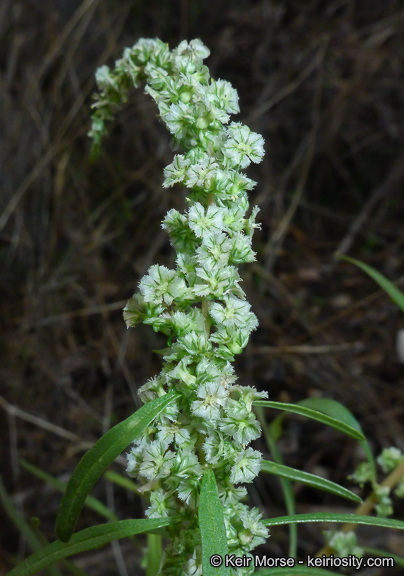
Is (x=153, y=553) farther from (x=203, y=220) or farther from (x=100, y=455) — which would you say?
(x=203, y=220)

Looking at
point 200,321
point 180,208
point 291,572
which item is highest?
point 180,208

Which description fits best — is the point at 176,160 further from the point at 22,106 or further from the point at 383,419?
the point at 22,106

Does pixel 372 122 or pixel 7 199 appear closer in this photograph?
pixel 7 199

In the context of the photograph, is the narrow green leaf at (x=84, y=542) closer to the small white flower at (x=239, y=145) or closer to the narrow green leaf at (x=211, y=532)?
Result: the narrow green leaf at (x=211, y=532)

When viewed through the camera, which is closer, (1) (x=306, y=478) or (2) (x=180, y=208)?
(1) (x=306, y=478)

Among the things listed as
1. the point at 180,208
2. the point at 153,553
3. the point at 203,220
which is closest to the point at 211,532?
the point at 203,220

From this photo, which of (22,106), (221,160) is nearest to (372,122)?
(22,106)

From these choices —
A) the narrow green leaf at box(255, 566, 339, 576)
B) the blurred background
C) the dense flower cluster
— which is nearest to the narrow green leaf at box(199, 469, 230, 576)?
the dense flower cluster
